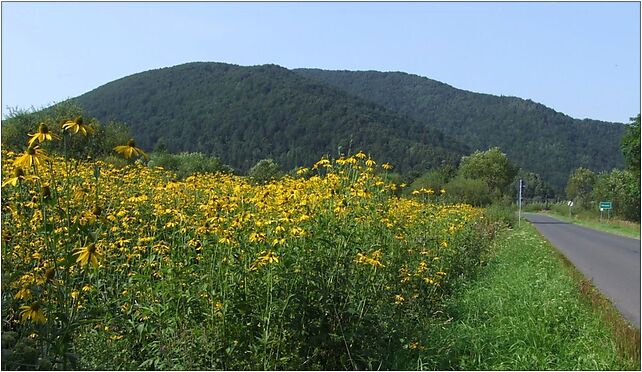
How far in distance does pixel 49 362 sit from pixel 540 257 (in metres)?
10.3

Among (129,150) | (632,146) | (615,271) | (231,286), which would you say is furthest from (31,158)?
(632,146)

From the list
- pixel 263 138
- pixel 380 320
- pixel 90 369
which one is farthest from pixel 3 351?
pixel 263 138

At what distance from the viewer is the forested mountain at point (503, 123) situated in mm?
126312

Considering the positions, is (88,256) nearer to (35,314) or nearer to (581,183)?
(35,314)

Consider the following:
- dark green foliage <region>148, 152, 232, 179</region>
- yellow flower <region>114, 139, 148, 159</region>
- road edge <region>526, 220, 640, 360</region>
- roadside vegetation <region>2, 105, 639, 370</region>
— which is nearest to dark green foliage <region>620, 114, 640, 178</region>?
dark green foliage <region>148, 152, 232, 179</region>

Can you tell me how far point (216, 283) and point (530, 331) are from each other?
3.08 metres

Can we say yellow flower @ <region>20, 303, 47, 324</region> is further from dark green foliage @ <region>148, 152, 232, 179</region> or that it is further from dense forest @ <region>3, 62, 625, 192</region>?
dense forest @ <region>3, 62, 625, 192</region>

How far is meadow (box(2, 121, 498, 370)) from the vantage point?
3.47 meters

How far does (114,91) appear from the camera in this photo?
105375 millimetres

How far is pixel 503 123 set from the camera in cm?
14300

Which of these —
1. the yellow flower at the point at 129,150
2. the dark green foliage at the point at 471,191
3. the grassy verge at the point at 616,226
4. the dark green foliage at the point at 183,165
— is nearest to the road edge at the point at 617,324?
the yellow flower at the point at 129,150

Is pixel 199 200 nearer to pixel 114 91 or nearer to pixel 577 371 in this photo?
pixel 577 371

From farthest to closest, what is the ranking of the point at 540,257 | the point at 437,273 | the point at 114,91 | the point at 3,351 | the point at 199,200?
the point at 114,91 → the point at 540,257 → the point at 437,273 → the point at 199,200 → the point at 3,351

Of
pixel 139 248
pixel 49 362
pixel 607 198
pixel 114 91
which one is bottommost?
pixel 607 198
